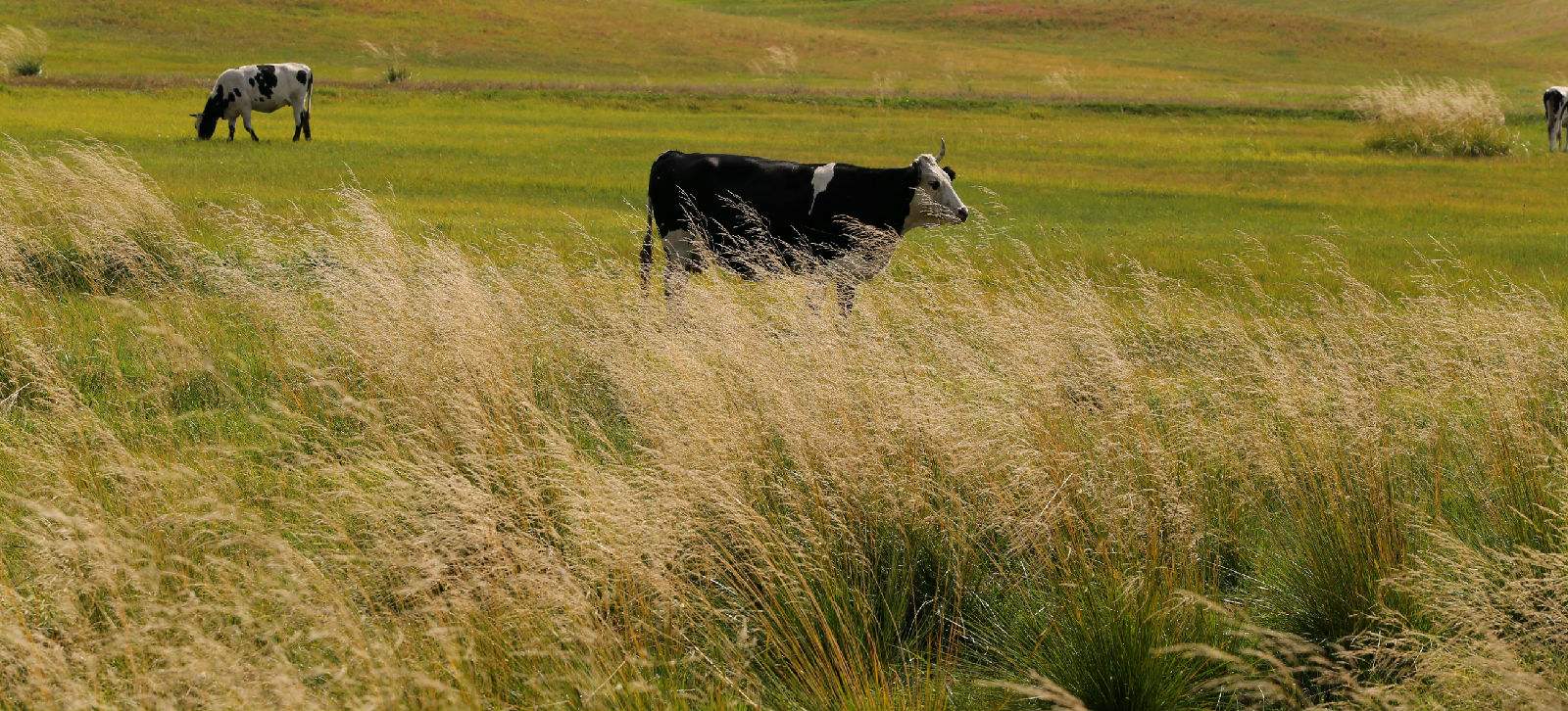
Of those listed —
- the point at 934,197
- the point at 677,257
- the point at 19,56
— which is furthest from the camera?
the point at 19,56

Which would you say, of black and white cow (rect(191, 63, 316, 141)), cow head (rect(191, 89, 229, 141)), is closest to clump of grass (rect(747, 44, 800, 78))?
black and white cow (rect(191, 63, 316, 141))

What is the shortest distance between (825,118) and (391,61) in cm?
2263

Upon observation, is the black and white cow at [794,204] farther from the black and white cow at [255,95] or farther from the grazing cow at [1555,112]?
the grazing cow at [1555,112]

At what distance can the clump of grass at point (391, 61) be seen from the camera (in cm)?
4369

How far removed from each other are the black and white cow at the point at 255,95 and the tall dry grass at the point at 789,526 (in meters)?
20.5

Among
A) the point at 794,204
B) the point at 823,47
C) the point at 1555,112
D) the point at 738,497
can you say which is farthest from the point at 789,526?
the point at 823,47

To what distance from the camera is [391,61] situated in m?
52.1


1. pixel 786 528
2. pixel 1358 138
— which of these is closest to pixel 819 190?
pixel 786 528

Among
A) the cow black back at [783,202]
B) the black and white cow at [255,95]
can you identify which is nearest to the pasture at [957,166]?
the black and white cow at [255,95]

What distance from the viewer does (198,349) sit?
29.2ft

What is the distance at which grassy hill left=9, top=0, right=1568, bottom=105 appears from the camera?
161 ft

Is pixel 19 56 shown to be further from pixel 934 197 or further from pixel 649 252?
pixel 934 197

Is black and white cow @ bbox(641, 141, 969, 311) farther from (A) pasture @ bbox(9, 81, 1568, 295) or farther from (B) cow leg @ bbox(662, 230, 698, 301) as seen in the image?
(A) pasture @ bbox(9, 81, 1568, 295)

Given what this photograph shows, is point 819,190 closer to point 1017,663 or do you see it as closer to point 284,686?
point 1017,663
